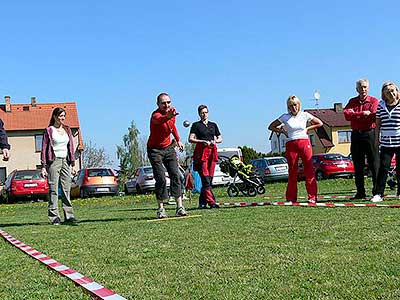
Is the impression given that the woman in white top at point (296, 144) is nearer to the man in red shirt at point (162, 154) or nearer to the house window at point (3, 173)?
the man in red shirt at point (162, 154)

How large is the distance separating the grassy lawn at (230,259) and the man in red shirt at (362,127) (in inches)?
109

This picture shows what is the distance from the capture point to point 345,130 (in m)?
68.1

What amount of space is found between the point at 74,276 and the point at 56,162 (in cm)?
543

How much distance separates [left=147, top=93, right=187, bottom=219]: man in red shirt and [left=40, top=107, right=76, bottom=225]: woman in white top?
1.41 m

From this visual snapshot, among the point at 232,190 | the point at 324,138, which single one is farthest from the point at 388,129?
the point at 324,138

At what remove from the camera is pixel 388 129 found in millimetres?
10000

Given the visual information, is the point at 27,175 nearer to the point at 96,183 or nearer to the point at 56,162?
the point at 96,183

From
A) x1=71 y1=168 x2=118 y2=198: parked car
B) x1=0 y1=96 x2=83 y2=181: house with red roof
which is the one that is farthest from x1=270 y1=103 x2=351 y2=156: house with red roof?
x1=71 y1=168 x2=118 y2=198: parked car

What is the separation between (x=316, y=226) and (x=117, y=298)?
3313 mm

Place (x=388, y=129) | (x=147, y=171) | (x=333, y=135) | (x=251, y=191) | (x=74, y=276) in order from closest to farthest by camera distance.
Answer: (x=74, y=276) < (x=388, y=129) < (x=251, y=191) < (x=147, y=171) < (x=333, y=135)

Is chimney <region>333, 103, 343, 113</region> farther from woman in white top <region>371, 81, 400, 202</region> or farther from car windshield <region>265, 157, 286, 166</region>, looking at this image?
woman in white top <region>371, 81, 400, 202</region>

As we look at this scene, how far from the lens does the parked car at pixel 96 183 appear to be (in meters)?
25.9

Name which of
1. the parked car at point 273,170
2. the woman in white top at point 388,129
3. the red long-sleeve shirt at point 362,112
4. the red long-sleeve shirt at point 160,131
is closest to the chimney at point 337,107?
the parked car at point 273,170

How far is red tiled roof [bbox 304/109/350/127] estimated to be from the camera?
67.9 m
